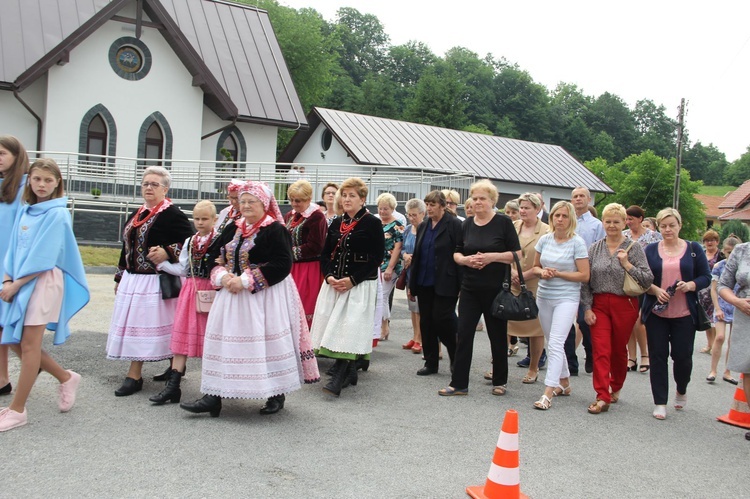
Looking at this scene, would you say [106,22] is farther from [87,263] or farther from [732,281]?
[732,281]

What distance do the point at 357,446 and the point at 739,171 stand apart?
122 m

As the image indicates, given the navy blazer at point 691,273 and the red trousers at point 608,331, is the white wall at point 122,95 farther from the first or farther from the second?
the navy blazer at point 691,273

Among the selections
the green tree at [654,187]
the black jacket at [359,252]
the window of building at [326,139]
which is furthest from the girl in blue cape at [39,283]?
the green tree at [654,187]

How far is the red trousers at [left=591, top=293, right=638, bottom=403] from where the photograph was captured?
23.3 ft

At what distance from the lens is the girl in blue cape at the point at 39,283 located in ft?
18.0

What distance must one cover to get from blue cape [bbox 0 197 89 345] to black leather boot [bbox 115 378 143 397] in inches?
37.7

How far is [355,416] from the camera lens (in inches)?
252

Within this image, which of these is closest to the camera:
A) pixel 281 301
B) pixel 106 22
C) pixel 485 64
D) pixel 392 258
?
pixel 281 301

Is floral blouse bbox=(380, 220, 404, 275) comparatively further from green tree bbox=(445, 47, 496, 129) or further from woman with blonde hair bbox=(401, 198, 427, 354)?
green tree bbox=(445, 47, 496, 129)

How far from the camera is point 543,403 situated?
23.1 ft

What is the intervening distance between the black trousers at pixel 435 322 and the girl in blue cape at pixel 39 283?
3693 millimetres

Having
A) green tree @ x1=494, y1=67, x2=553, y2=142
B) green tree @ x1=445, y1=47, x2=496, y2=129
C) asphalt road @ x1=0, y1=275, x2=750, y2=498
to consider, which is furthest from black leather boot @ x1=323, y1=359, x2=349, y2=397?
green tree @ x1=494, y1=67, x2=553, y2=142

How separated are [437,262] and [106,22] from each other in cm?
2115

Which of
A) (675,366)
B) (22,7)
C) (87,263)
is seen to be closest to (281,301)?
(675,366)
